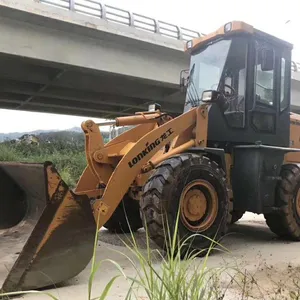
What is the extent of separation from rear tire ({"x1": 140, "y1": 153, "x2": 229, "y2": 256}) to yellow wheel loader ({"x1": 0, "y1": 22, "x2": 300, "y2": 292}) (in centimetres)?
1

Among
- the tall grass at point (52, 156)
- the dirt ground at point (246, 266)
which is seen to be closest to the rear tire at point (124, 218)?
the dirt ground at point (246, 266)

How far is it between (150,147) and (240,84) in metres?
1.82

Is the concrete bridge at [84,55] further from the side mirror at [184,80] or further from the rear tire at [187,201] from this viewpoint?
the rear tire at [187,201]

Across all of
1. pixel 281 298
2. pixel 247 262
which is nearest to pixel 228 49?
pixel 247 262

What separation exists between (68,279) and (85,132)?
5.45 feet

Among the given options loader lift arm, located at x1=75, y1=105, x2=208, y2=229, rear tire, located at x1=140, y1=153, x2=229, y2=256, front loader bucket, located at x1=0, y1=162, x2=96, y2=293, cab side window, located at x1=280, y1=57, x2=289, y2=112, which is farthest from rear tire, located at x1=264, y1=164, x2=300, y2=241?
front loader bucket, located at x1=0, y1=162, x2=96, y2=293

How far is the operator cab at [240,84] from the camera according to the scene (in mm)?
5645

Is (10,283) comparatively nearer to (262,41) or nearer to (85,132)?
(85,132)

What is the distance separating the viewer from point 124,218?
6.23 meters

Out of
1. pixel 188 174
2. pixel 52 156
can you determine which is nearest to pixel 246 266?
pixel 188 174

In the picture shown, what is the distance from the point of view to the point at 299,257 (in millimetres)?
4879

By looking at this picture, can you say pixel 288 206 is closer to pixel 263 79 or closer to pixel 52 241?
pixel 263 79

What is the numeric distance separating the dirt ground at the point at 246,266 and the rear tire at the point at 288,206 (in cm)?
18

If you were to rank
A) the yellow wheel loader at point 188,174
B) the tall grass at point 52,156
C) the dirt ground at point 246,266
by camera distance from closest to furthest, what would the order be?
1. the dirt ground at point 246,266
2. the yellow wheel loader at point 188,174
3. the tall grass at point 52,156
